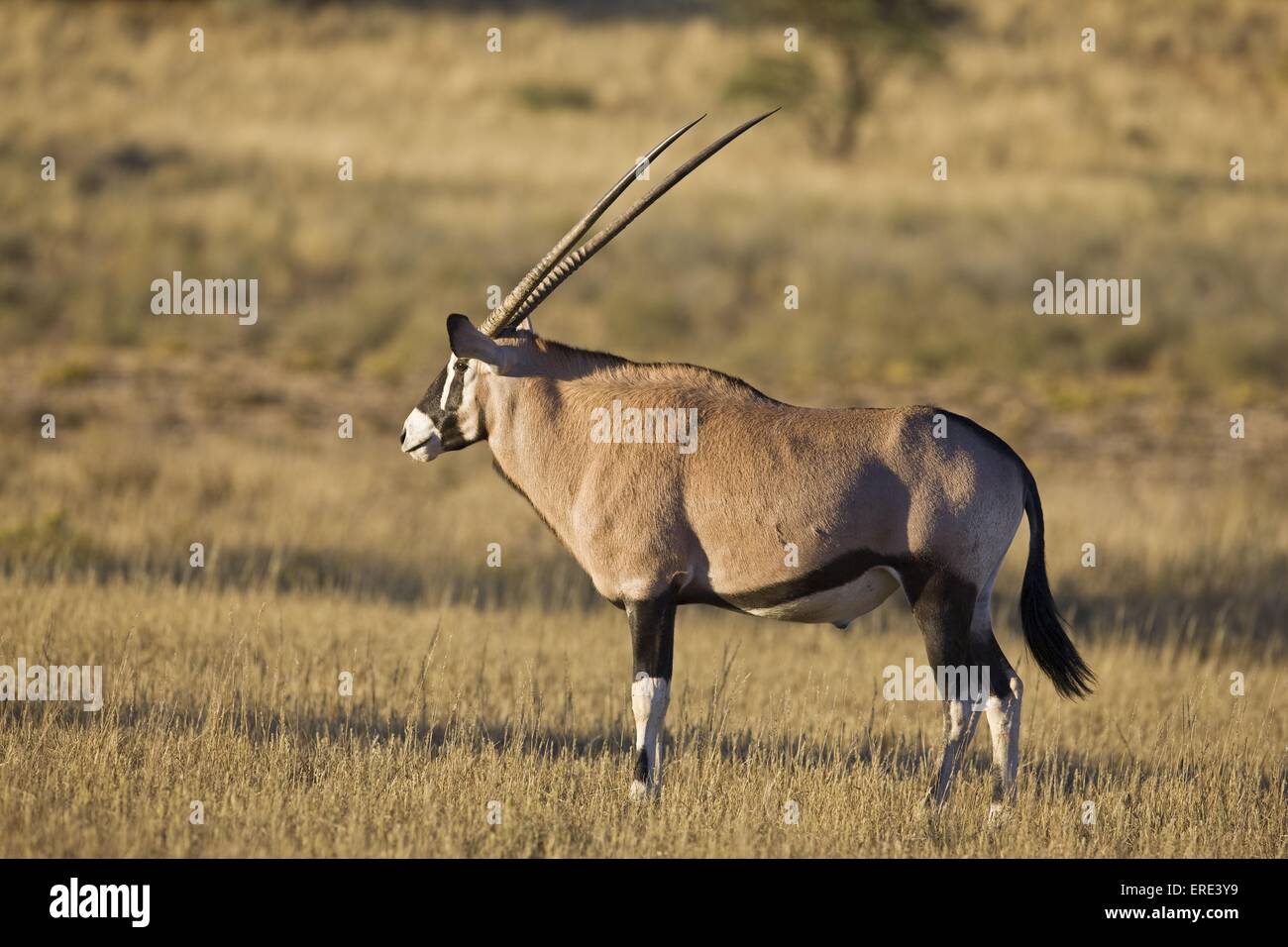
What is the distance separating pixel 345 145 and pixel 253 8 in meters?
17.2

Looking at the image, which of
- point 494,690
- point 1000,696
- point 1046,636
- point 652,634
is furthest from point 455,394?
point 1046,636

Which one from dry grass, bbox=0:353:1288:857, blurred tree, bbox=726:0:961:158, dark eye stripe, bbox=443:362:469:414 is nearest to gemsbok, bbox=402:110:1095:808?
dark eye stripe, bbox=443:362:469:414

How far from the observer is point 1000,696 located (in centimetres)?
784

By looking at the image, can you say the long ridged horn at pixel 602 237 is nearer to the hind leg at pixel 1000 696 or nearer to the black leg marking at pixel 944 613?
the black leg marking at pixel 944 613

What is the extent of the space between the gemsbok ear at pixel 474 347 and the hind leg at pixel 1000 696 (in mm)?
2707

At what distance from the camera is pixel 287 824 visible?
283 inches

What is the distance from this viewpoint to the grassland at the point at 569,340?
8.02 metres

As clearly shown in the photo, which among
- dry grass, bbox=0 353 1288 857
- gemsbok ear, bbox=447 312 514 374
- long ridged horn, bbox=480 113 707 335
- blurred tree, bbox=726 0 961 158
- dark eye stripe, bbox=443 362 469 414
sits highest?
blurred tree, bbox=726 0 961 158

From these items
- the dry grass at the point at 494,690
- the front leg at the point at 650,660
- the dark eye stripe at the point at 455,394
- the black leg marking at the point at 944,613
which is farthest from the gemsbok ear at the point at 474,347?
the black leg marking at the point at 944,613

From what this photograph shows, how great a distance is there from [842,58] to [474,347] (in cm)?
3943

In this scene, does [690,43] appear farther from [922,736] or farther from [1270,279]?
[922,736]

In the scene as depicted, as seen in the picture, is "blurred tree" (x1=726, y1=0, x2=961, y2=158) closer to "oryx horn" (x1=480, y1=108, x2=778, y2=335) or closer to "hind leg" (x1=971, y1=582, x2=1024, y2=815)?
"oryx horn" (x1=480, y1=108, x2=778, y2=335)

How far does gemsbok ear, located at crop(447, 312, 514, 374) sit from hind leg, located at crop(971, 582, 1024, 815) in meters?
2.71

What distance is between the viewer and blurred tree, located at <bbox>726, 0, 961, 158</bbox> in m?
43.8
